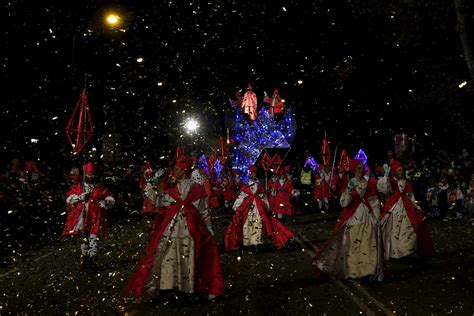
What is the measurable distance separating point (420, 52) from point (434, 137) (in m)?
4.99

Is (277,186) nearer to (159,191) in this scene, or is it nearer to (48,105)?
(48,105)

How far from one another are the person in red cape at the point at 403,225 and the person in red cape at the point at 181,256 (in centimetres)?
421

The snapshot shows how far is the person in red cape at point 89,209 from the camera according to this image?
404 inches

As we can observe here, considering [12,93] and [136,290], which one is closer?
[136,290]

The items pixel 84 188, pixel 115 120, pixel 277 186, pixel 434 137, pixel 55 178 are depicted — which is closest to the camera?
pixel 84 188

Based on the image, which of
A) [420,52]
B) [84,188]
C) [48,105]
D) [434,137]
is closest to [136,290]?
[84,188]

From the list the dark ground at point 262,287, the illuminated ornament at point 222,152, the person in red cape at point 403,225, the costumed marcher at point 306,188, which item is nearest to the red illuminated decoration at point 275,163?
the costumed marcher at point 306,188

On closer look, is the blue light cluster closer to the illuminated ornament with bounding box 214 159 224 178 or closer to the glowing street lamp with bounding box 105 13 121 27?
the illuminated ornament with bounding box 214 159 224 178

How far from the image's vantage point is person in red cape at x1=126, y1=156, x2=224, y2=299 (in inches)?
282

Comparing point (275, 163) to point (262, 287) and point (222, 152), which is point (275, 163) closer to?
point (222, 152)

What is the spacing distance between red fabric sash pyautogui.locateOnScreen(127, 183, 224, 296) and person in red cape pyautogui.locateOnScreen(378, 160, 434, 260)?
164 inches

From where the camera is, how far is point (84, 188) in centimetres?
1041

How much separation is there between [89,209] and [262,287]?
385cm

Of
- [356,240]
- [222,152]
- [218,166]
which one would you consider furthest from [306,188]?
[356,240]
